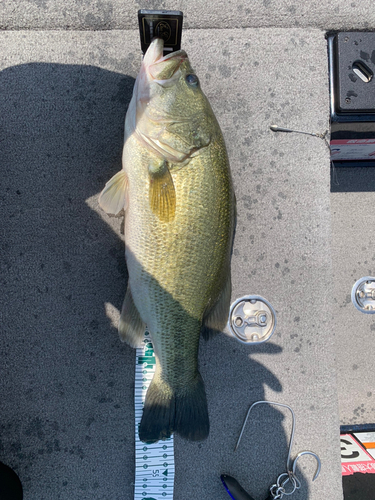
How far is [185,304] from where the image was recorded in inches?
48.0

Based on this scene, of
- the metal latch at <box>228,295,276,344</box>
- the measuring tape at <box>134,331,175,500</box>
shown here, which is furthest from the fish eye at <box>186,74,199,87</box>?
the measuring tape at <box>134,331,175,500</box>

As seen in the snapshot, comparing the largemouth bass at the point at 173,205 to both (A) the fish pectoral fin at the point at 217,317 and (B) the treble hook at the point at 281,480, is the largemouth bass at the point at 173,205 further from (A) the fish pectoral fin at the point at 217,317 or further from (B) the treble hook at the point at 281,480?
(B) the treble hook at the point at 281,480

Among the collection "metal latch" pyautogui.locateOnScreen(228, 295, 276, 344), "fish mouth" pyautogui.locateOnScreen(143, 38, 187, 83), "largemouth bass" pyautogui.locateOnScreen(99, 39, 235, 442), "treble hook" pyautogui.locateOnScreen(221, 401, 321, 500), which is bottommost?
"treble hook" pyautogui.locateOnScreen(221, 401, 321, 500)

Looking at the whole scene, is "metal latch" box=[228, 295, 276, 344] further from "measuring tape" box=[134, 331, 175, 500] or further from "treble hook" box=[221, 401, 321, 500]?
"measuring tape" box=[134, 331, 175, 500]

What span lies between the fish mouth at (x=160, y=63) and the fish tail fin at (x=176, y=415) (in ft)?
3.97

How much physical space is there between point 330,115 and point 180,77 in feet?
2.83

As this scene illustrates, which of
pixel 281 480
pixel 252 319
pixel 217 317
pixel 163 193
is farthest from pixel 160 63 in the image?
pixel 281 480

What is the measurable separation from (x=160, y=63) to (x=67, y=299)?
1.08m

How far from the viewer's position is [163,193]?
44.6 inches

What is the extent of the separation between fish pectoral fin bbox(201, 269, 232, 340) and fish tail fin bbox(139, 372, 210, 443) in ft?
0.67

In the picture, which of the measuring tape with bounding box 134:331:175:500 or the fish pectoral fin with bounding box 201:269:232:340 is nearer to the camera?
the fish pectoral fin with bounding box 201:269:232:340

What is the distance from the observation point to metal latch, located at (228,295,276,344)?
154cm

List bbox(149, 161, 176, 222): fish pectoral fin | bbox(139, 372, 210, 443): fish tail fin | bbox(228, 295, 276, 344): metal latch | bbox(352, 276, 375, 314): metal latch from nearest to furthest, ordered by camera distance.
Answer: bbox(149, 161, 176, 222): fish pectoral fin, bbox(139, 372, 210, 443): fish tail fin, bbox(228, 295, 276, 344): metal latch, bbox(352, 276, 375, 314): metal latch

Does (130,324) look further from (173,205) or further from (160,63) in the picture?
(160,63)
